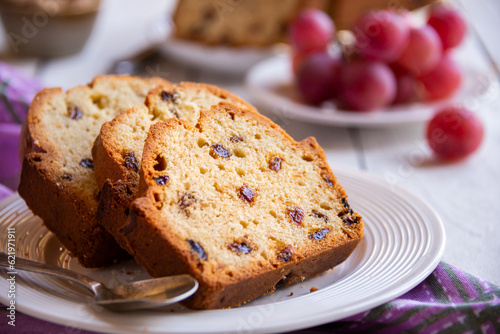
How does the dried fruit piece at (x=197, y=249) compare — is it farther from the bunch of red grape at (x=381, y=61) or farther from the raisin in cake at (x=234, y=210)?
the bunch of red grape at (x=381, y=61)

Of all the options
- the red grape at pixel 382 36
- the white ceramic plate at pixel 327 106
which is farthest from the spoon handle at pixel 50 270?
the red grape at pixel 382 36

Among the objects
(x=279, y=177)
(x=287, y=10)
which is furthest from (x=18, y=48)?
(x=279, y=177)

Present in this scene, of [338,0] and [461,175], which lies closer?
[461,175]

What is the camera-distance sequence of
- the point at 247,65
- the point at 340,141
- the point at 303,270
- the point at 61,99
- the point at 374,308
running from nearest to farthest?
the point at 374,308, the point at 303,270, the point at 61,99, the point at 340,141, the point at 247,65

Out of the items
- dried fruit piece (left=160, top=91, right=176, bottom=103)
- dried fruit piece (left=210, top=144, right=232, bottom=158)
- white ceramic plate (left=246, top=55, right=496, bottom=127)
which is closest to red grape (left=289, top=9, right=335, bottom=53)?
white ceramic plate (left=246, top=55, right=496, bottom=127)

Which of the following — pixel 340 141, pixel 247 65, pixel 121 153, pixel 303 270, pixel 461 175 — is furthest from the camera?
pixel 247 65

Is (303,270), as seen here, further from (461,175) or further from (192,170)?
(461,175)

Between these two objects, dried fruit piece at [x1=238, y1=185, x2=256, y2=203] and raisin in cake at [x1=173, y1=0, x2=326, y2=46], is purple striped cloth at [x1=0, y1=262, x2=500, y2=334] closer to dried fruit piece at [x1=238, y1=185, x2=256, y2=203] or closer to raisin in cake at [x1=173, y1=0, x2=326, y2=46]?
dried fruit piece at [x1=238, y1=185, x2=256, y2=203]
